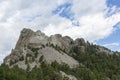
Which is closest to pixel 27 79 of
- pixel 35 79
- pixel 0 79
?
pixel 35 79

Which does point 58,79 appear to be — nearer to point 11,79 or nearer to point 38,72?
point 38,72

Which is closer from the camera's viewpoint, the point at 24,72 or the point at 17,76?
the point at 17,76

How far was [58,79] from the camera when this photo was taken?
196000 mm

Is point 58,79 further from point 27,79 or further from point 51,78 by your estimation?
point 27,79

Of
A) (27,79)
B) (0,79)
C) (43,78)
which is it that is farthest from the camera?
(43,78)

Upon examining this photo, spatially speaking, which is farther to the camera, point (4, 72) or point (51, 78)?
point (51, 78)

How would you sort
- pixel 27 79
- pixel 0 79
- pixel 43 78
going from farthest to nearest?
1. pixel 43 78
2. pixel 27 79
3. pixel 0 79

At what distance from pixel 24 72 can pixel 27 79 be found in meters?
15.7

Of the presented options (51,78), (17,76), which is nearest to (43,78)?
(51,78)

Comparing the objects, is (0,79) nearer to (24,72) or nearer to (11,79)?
(11,79)

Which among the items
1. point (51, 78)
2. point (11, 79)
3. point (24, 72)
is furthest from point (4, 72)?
point (51, 78)

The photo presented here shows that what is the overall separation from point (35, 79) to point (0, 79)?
67.5ft

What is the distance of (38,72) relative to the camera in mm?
199750

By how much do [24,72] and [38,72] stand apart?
926 centimetres
